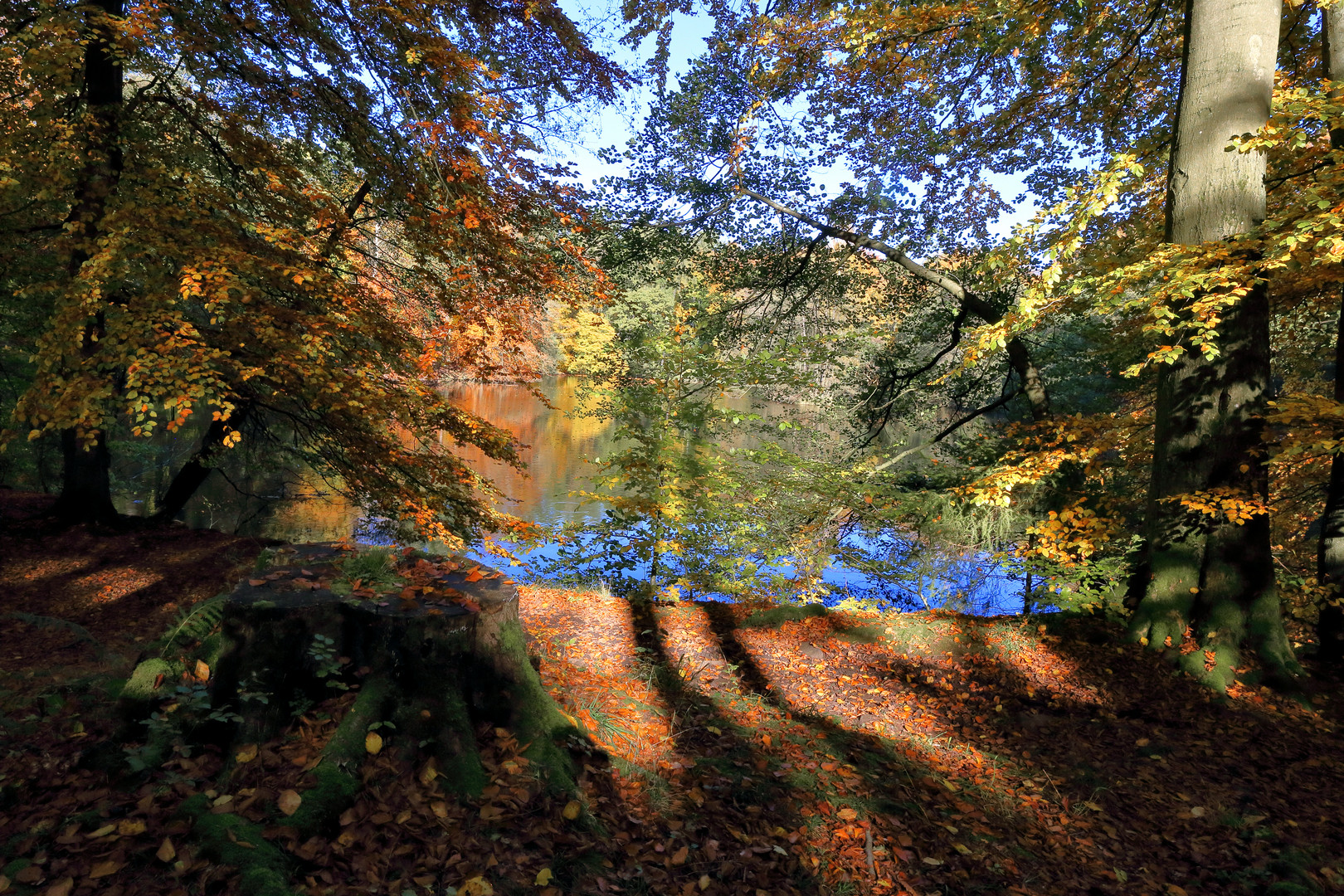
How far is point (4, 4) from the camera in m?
6.11

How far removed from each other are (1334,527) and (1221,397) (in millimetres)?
2543

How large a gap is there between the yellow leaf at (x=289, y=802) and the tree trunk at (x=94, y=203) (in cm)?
463

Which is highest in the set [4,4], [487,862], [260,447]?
[4,4]

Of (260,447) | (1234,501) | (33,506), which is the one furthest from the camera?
(260,447)

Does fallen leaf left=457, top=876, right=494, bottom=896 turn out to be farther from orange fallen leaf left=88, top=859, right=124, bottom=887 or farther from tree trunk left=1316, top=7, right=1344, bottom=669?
tree trunk left=1316, top=7, right=1344, bottom=669

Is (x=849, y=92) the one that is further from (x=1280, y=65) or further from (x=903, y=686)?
(x=903, y=686)

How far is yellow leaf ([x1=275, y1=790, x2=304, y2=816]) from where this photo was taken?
2502 mm

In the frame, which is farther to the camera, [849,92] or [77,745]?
[849,92]

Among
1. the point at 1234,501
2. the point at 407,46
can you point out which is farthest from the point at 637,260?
the point at 1234,501

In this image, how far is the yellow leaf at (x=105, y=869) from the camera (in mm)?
2123

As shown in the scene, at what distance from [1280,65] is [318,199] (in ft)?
41.4

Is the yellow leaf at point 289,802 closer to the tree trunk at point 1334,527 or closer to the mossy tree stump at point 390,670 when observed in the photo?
the mossy tree stump at point 390,670

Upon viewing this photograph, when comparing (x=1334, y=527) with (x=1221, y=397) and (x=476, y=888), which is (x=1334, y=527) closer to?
(x=1221, y=397)

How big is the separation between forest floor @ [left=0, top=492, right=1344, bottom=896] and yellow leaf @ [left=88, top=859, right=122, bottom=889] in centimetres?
1
